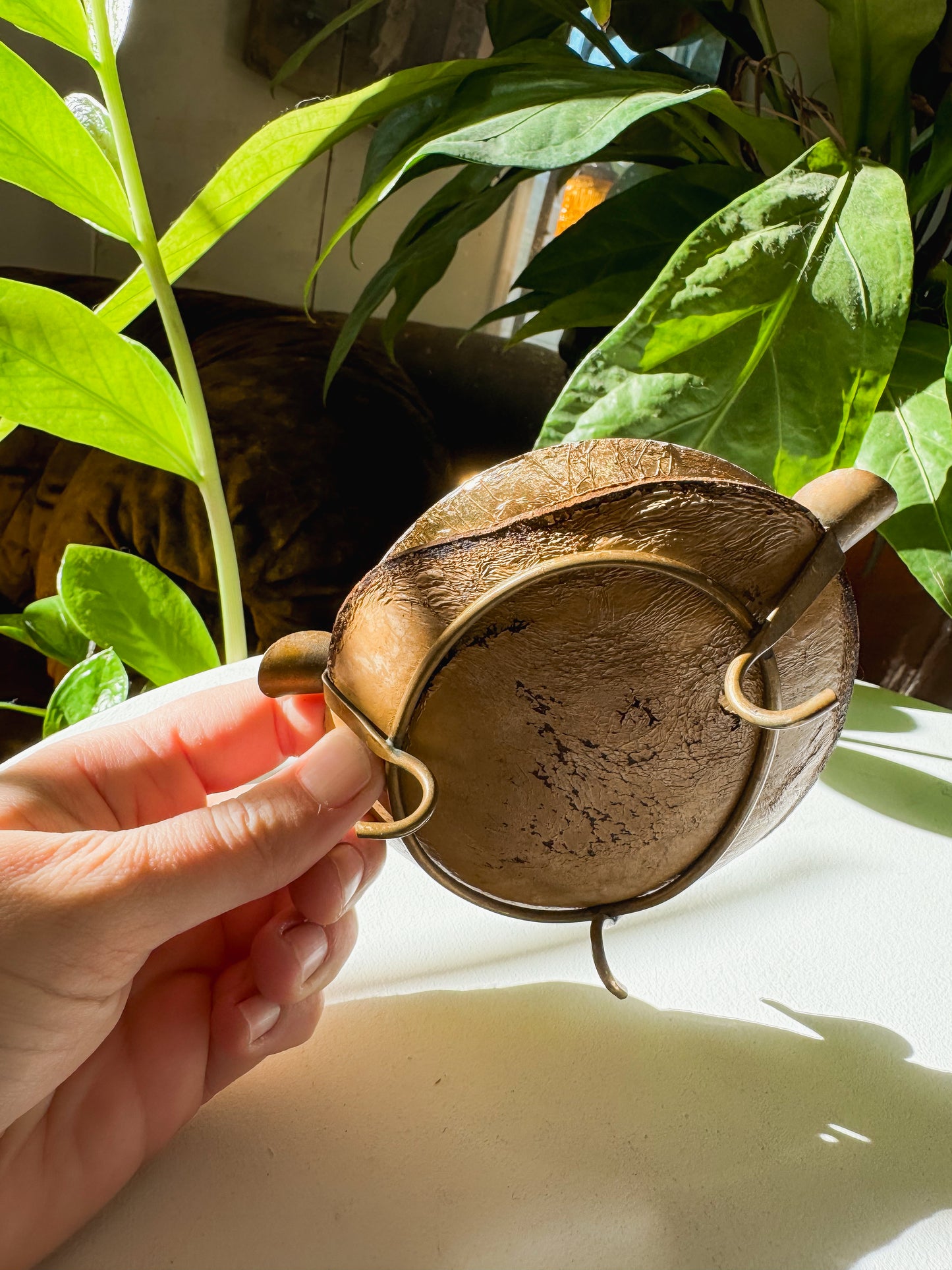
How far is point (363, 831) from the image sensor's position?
0.30m

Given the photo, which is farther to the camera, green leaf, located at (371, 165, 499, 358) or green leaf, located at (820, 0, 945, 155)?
green leaf, located at (371, 165, 499, 358)

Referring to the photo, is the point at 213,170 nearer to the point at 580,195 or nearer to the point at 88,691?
the point at 580,195

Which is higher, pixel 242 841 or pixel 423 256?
pixel 423 256

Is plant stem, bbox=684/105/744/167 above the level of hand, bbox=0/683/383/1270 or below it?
above

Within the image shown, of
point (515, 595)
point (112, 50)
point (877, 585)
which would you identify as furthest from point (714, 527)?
point (877, 585)

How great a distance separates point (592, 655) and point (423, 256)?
1.60 feet

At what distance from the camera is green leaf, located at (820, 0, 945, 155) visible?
562mm

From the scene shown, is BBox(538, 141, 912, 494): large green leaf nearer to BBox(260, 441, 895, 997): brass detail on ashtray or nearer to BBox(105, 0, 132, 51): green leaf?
BBox(260, 441, 895, 997): brass detail on ashtray

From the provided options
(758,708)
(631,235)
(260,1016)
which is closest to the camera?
(758,708)

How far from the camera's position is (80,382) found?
1.78 ft

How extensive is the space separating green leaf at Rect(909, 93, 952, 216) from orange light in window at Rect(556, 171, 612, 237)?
0.38 metres

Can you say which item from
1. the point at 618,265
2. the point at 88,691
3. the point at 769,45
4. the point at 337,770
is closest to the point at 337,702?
the point at 337,770

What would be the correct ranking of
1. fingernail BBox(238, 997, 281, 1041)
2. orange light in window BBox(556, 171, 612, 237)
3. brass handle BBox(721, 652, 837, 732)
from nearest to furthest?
brass handle BBox(721, 652, 837, 732) → fingernail BBox(238, 997, 281, 1041) → orange light in window BBox(556, 171, 612, 237)

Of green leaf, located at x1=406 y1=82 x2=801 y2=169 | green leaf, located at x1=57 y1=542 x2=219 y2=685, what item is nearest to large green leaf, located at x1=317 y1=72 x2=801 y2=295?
green leaf, located at x1=406 y1=82 x2=801 y2=169
